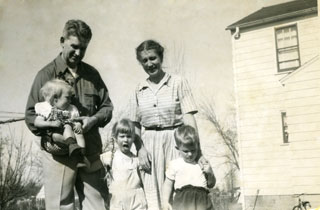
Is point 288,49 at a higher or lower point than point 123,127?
higher

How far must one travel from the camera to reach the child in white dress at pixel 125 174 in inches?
196

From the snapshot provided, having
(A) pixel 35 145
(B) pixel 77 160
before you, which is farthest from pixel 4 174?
(B) pixel 77 160

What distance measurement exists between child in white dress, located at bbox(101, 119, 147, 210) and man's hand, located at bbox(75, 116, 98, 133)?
0.83 ft

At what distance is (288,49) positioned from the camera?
15.0 feet

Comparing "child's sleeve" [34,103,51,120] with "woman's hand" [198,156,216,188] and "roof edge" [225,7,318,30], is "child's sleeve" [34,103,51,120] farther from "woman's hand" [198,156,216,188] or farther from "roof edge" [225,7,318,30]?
"roof edge" [225,7,318,30]

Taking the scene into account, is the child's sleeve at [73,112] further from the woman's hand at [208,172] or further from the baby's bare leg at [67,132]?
the woman's hand at [208,172]

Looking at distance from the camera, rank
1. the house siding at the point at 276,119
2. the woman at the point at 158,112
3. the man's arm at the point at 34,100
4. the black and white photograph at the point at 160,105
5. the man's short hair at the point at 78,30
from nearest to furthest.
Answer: the house siding at the point at 276,119
the black and white photograph at the point at 160,105
the woman at the point at 158,112
the man's arm at the point at 34,100
the man's short hair at the point at 78,30

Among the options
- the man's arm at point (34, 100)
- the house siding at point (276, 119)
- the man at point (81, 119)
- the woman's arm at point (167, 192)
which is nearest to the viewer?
the house siding at point (276, 119)

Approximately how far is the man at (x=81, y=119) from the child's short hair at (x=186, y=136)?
33.8 inches

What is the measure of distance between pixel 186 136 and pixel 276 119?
0.88m

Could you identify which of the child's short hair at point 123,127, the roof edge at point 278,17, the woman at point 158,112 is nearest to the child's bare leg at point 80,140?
the child's short hair at point 123,127

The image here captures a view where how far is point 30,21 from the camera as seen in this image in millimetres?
6027

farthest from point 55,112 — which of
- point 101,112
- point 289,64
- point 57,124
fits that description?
point 289,64

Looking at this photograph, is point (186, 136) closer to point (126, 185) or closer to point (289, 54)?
A: point (126, 185)
